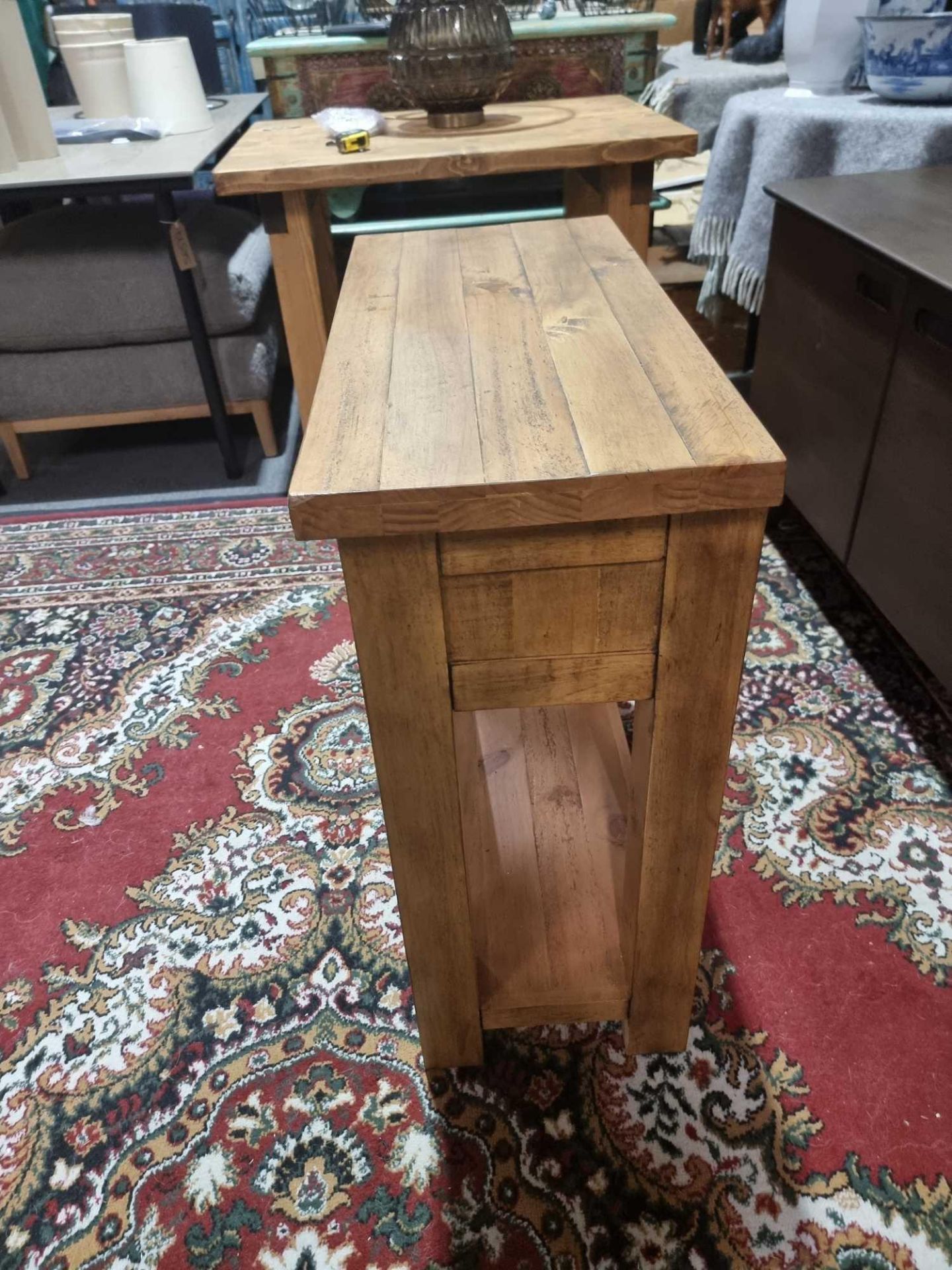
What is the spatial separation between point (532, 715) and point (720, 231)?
109 centimetres

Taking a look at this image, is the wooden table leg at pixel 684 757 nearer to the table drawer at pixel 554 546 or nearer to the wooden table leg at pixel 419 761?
the table drawer at pixel 554 546

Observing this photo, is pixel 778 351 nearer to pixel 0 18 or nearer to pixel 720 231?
pixel 720 231

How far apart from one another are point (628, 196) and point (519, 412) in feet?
3.74

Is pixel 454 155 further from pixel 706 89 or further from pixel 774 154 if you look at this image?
pixel 706 89

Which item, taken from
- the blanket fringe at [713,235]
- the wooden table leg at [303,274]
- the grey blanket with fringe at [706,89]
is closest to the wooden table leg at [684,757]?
the wooden table leg at [303,274]

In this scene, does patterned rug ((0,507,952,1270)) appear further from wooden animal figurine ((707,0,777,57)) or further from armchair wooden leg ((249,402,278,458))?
wooden animal figurine ((707,0,777,57))

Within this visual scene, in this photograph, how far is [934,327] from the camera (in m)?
1.07

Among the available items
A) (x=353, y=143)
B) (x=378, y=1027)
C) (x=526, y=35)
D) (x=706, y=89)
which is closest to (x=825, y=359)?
(x=353, y=143)

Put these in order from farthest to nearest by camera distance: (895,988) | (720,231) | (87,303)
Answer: (87,303)
(720,231)
(895,988)

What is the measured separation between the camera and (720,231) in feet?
5.50

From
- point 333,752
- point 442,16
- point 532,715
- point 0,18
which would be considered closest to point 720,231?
point 442,16

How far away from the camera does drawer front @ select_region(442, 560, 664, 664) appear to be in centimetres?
59

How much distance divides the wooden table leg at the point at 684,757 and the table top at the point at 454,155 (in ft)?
3.59

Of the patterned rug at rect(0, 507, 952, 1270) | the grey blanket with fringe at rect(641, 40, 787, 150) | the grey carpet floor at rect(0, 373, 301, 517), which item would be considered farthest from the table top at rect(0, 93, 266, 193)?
the grey blanket with fringe at rect(641, 40, 787, 150)
